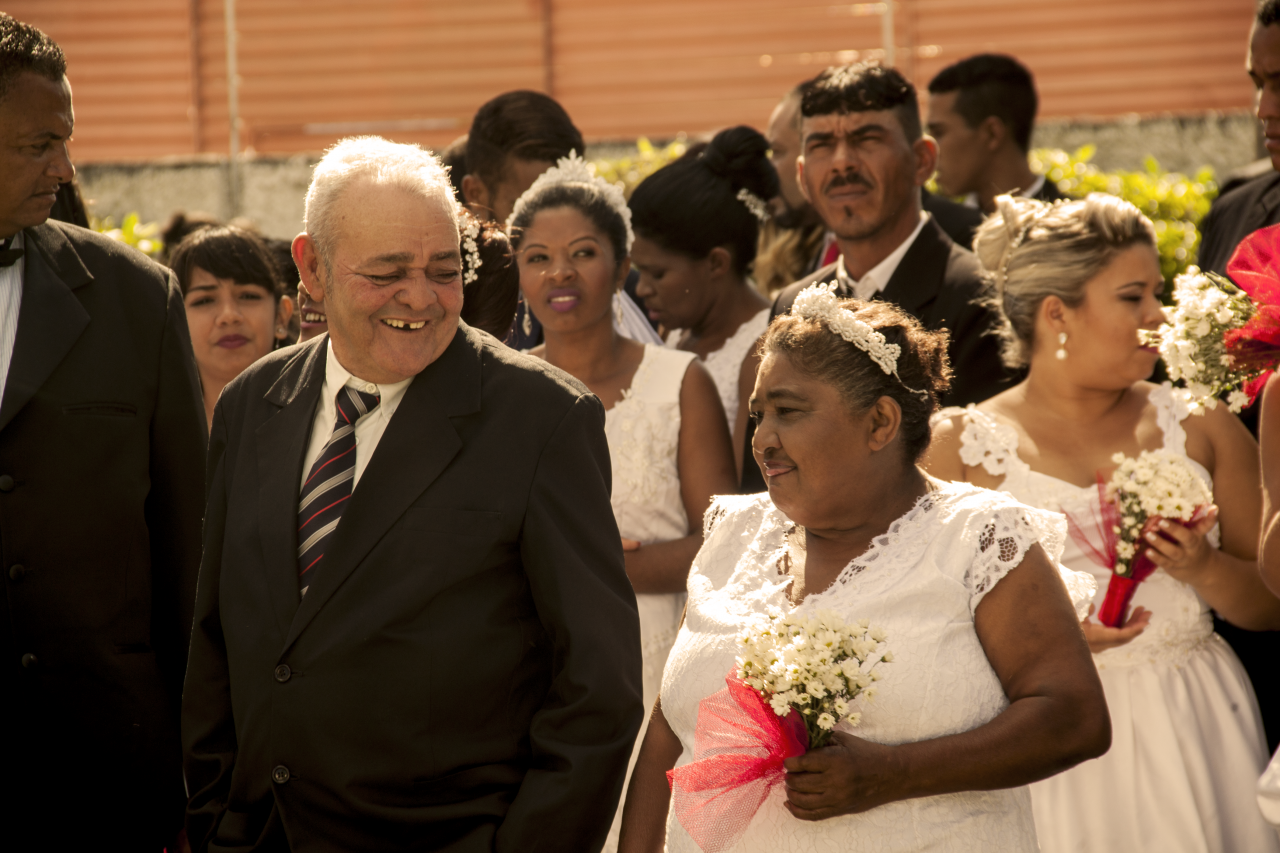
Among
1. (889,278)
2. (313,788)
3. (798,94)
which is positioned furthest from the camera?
(798,94)

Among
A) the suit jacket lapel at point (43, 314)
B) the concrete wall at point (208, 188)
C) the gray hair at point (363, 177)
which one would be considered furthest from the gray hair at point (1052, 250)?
the concrete wall at point (208, 188)

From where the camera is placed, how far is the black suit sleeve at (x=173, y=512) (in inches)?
147

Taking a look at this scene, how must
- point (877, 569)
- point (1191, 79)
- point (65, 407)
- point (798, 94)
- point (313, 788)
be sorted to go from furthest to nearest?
point (1191, 79) < point (798, 94) < point (65, 407) < point (877, 569) < point (313, 788)

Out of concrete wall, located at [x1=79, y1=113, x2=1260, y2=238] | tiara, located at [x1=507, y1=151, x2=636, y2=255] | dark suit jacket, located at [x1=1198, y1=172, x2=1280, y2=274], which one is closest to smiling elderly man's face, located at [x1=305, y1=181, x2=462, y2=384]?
tiara, located at [x1=507, y1=151, x2=636, y2=255]

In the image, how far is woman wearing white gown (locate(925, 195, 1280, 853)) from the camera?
12.9ft

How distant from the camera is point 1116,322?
418 centimetres

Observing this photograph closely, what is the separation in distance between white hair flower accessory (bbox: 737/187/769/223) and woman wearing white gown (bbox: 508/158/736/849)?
3.08 feet

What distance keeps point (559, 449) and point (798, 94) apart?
499cm

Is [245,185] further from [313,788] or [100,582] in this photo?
[313,788]

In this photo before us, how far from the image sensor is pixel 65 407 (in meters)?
3.56

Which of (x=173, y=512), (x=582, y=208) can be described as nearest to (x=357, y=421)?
(x=173, y=512)

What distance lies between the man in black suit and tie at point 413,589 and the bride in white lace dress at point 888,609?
1.30ft

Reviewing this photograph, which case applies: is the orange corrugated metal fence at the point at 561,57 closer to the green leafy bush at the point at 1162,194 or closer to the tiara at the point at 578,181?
the green leafy bush at the point at 1162,194

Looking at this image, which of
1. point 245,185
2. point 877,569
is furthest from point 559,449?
point 245,185
